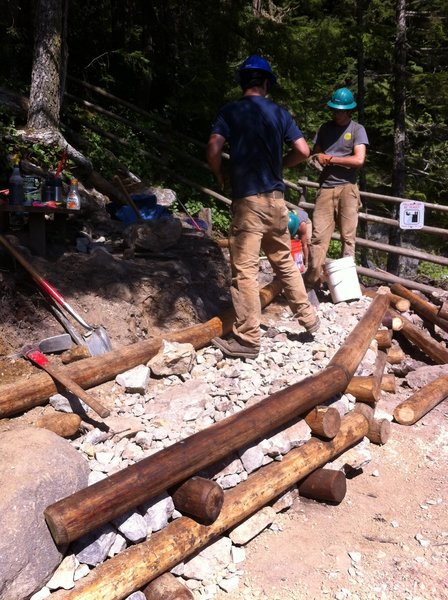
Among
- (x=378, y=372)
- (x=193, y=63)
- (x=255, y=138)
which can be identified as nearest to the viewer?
(x=255, y=138)

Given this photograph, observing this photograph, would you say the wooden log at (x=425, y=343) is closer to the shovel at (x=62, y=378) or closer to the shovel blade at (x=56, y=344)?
the shovel blade at (x=56, y=344)

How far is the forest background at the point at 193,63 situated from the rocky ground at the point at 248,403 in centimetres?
468

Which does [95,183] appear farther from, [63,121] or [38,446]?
[38,446]

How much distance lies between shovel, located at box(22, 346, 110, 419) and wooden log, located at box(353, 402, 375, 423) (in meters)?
2.21

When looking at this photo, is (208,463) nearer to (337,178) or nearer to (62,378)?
(62,378)

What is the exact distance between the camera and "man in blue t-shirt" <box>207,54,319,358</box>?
512 cm

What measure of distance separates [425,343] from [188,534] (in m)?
4.82

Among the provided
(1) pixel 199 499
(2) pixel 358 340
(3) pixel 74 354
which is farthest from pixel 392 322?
(1) pixel 199 499

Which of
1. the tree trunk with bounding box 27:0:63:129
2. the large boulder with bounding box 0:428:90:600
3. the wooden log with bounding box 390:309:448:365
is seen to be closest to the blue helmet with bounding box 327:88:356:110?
the wooden log with bounding box 390:309:448:365

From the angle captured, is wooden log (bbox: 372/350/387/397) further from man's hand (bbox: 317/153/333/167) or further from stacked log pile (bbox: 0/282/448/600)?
man's hand (bbox: 317/153/333/167)

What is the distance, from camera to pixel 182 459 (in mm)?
3395

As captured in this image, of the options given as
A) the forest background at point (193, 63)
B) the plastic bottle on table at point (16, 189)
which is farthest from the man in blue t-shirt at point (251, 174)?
the forest background at point (193, 63)

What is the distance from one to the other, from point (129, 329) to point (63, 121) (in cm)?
761

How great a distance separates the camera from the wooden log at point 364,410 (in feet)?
16.8
